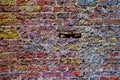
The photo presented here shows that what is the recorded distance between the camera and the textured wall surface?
2.39 meters

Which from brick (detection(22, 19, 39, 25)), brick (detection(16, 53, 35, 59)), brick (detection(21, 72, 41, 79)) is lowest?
brick (detection(21, 72, 41, 79))

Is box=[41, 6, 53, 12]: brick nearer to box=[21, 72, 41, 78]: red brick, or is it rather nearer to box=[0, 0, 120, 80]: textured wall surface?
box=[0, 0, 120, 80]: textured wall surface

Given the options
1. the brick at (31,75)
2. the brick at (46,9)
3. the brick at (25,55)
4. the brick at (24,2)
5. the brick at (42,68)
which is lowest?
the brick at (31,75)

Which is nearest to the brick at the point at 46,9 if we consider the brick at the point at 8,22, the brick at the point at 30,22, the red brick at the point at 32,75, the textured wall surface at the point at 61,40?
the textured wall surface at the point at 61,40

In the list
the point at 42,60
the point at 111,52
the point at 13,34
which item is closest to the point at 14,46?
the point at 13,34

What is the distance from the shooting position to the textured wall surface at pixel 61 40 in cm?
239

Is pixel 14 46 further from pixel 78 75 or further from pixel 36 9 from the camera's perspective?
pixel 78 75

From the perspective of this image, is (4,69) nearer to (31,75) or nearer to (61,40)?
(31,75)

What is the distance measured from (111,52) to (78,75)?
36 centimetres

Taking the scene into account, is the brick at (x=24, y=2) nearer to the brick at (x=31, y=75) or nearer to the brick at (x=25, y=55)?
the brick at (x=25, y=55)

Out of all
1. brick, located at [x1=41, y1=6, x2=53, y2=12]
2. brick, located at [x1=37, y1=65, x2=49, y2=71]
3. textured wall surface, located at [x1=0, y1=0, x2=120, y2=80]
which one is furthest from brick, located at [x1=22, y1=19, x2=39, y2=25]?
brick, located at [x1=37, y1=65, x2=49, y2=71]

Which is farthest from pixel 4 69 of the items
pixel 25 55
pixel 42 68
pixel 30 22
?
pixel 30 22

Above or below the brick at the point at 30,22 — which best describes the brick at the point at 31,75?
below

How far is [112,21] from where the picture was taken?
2.41m
